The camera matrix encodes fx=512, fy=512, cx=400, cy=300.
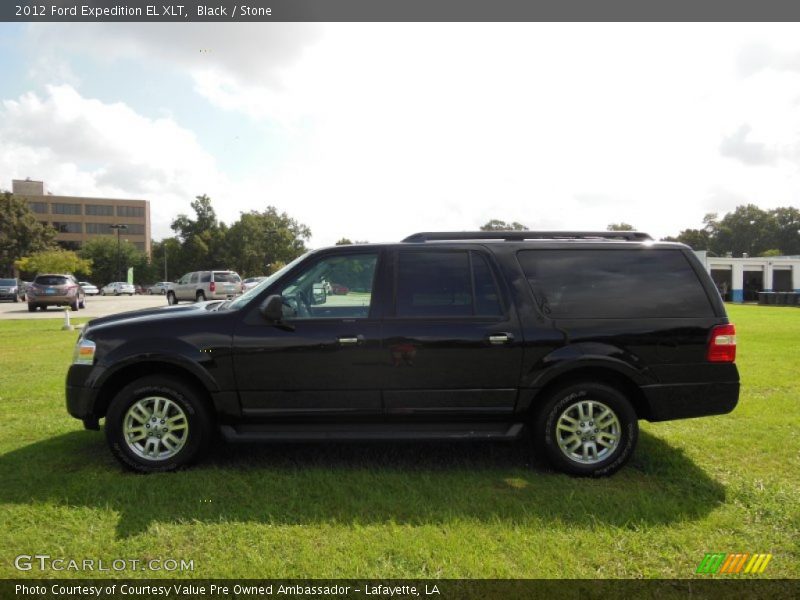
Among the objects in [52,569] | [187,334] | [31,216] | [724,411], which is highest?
[31,216]

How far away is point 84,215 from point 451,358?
11947cm

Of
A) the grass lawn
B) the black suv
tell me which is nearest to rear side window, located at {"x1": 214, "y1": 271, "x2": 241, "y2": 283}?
the grass lawn

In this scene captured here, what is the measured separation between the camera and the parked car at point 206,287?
2692 centimetres

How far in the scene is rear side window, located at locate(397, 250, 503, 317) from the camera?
4.13 meters

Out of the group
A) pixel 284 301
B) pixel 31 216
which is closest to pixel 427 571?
pixel 284 301

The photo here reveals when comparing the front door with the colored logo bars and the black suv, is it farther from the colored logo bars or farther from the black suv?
the colored logo bars

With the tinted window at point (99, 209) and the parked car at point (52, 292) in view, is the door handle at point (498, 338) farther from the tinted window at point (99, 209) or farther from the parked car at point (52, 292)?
the tinted window at point (99, 209)

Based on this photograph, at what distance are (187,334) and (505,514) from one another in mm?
2748

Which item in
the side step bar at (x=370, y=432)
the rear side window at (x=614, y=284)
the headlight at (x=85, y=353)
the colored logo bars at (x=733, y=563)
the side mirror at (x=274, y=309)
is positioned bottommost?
the colored logo bars at (x=733, y=563)

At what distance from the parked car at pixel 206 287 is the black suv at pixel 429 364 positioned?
23.2 metres

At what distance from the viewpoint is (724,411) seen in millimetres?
4113

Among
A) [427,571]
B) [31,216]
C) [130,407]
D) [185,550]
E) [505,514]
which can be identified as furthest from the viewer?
[31,216]

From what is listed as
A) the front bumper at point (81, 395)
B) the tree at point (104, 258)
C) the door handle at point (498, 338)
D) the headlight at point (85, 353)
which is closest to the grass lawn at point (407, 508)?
the front bumper at point (81, 395)

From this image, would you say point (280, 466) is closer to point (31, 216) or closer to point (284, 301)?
point (284, 301)
